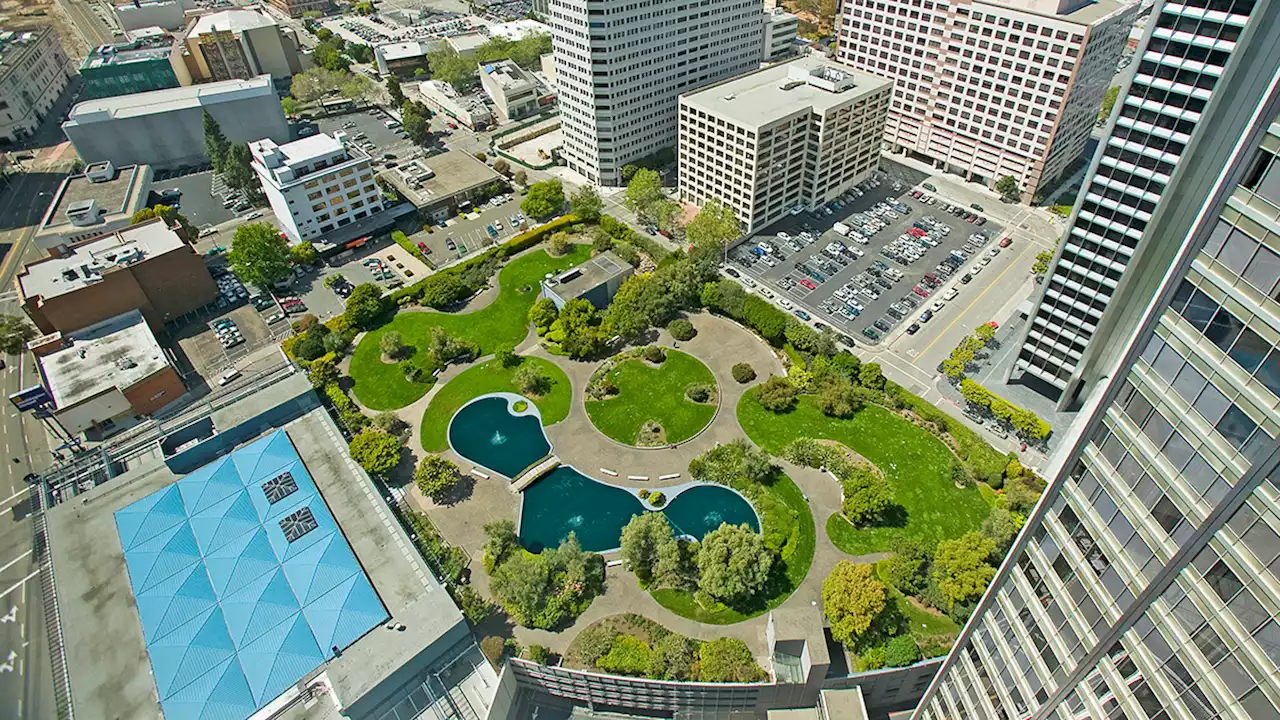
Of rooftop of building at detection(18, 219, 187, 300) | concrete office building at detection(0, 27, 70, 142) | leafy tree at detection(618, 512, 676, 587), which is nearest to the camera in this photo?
leafy tree at detection(618, 512, 676, 587)

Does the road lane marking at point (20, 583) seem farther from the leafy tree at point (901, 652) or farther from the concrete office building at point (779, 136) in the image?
the concrete office building at point (779, 136)

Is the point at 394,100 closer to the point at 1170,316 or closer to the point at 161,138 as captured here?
the point at 161,138

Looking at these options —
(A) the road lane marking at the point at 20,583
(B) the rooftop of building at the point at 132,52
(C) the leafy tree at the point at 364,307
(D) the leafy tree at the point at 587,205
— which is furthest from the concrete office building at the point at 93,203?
(D) the leafy tree at the point at 587,205

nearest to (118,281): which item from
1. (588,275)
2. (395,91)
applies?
(588,275)

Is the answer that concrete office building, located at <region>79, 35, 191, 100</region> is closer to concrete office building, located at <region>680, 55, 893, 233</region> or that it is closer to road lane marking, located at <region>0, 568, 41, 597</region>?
road lane marking, located at <region>0, 568, 41, 597</region>

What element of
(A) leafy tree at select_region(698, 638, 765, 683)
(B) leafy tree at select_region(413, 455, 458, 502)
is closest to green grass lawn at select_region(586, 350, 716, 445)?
(B) leafy tree at select_region(413, 455, 458, 502)

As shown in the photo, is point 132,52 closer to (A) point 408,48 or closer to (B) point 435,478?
(A) point 408,48

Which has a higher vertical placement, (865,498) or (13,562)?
(865,498)
